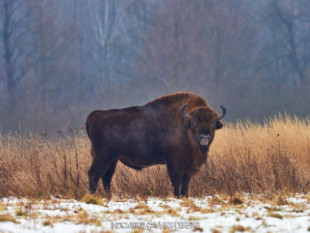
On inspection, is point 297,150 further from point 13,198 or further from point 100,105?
point 100,105

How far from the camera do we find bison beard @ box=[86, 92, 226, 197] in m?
9.84

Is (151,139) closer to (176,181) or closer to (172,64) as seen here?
(176,181)

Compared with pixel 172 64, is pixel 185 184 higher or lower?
lower

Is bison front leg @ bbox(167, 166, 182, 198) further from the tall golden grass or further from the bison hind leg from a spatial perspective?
the bison hind leg

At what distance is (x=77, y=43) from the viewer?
127 ft

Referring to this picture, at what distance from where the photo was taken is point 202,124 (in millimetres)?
9477

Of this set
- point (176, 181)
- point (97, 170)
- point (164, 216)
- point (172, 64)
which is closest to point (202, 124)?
point (176, 181)

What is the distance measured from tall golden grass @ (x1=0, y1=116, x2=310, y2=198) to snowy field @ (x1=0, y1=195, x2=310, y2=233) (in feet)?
5.46

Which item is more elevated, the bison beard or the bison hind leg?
the bison beard

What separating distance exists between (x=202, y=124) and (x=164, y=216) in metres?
2.94

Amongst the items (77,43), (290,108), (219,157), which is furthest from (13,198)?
(77,43)

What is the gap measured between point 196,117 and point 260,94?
22.5 meters

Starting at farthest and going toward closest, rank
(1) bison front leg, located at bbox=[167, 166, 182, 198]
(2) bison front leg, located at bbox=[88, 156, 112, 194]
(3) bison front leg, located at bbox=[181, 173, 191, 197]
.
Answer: (2) bison front leg, located at bbox=[88, 156, 112, 194] < (3) bison front leg, located at bbox=[181, 173, 191, 197] < (1) bison front leg, located at bbox=[167, 166, 182, 198]

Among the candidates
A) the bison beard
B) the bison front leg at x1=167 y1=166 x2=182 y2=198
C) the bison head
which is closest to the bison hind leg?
the bison beard
